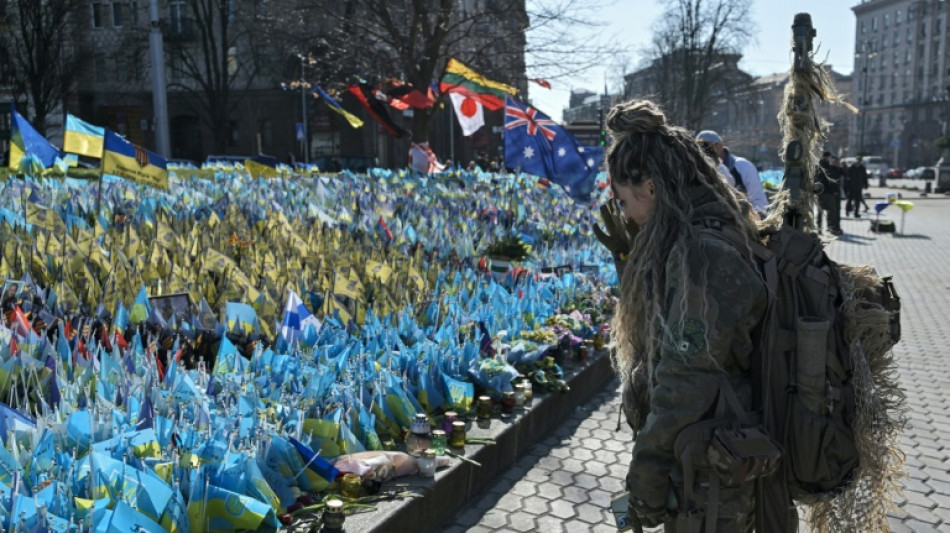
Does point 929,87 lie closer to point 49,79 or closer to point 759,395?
point 49,79

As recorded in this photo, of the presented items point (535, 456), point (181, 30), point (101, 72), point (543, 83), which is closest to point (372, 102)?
point (543, 83)

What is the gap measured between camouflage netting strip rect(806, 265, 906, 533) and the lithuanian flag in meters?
16.4

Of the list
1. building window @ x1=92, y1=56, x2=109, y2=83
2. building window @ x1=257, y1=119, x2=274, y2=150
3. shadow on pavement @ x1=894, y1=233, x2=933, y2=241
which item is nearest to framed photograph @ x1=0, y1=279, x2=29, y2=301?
shadow on pavement @ x1=894, y1=233, x2=933, y2=241

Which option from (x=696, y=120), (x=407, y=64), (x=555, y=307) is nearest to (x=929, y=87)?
(x=696, y=120)

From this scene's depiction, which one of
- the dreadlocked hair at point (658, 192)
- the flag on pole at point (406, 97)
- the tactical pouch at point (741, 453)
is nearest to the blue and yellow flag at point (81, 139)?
the dreadlocked hair at point (658, 192)

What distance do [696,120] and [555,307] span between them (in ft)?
135

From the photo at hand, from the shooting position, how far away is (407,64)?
20281mm

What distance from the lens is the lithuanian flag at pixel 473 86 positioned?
18703mm

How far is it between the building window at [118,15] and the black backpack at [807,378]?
169 ft

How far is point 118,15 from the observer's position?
47.1 meters

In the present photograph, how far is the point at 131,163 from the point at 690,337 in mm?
7050

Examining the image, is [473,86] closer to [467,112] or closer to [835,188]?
[467,112]

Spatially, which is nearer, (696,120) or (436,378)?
(436,378)

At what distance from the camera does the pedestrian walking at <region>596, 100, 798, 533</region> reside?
6.77 ft
